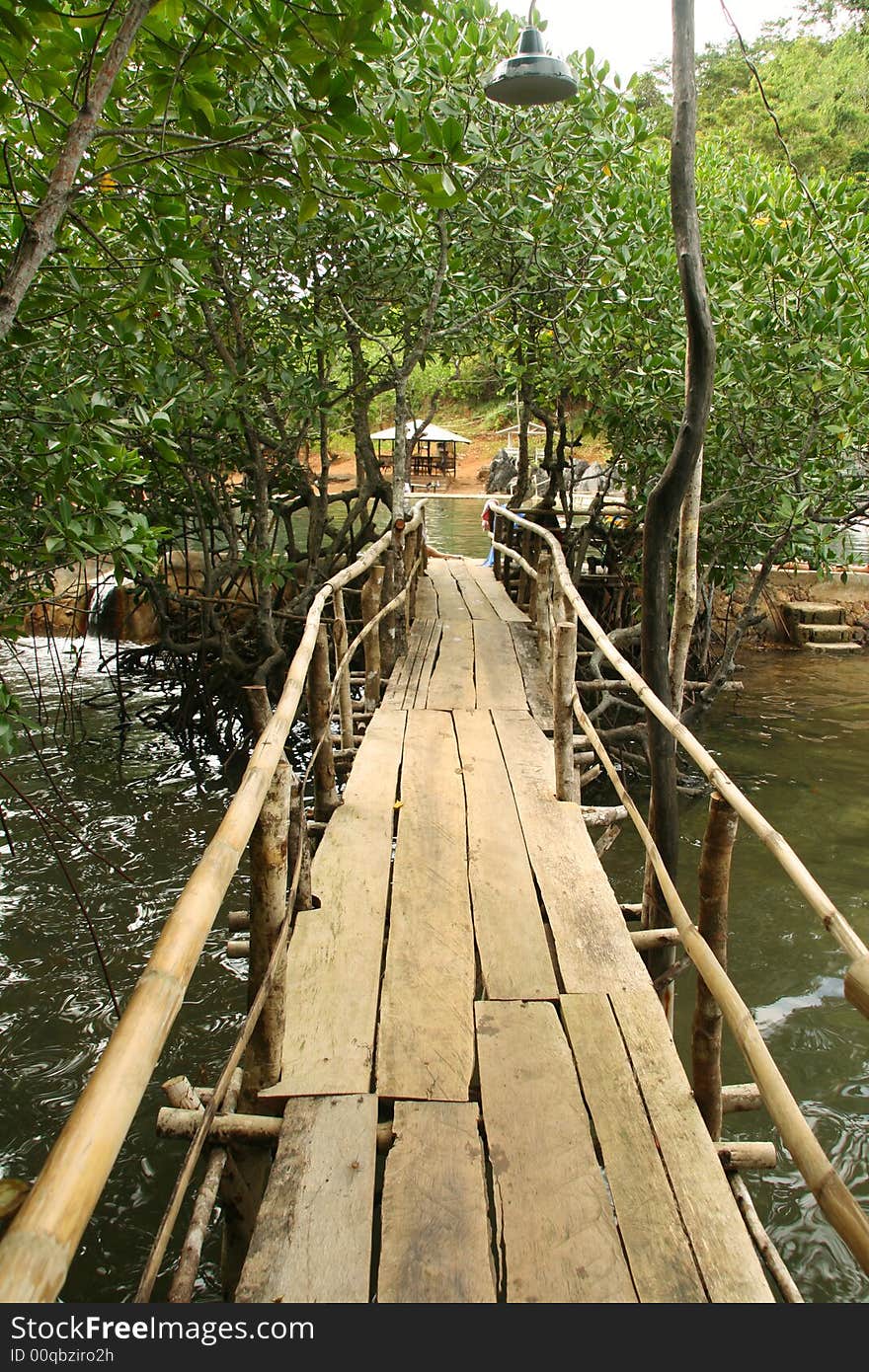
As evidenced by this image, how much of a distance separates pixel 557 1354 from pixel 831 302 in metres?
6.32

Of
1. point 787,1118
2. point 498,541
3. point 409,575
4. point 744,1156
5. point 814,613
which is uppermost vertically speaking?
point 498,541

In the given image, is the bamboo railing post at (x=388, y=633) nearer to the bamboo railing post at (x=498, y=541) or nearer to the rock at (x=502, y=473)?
the bamboo railing post at (x=498, y=541)

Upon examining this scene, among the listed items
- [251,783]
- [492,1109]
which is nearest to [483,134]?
[251,783]

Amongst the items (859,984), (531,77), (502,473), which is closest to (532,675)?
(531,77)

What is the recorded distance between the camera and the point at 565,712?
3996mm

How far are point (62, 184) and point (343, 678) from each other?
2759mm

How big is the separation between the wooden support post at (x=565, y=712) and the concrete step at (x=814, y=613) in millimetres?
10699

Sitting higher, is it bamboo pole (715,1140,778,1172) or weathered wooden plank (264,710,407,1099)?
weathered wooden plank (264,710,407,1099)

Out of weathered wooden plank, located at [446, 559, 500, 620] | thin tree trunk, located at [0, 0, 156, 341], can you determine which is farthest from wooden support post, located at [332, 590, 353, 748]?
weathered wooden plank, located at [446, 559, 500, 620]

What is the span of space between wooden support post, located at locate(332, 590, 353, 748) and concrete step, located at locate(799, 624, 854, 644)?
10.6 m

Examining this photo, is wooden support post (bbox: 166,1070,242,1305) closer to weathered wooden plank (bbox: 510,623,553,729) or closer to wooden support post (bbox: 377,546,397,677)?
weathered wooden plank (bbox: 510,623,553,729)

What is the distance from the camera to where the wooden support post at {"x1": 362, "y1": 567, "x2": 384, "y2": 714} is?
18.7 ft

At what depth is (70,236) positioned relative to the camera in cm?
Answer: 380

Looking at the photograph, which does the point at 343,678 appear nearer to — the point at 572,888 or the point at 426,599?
the point at 572,888
